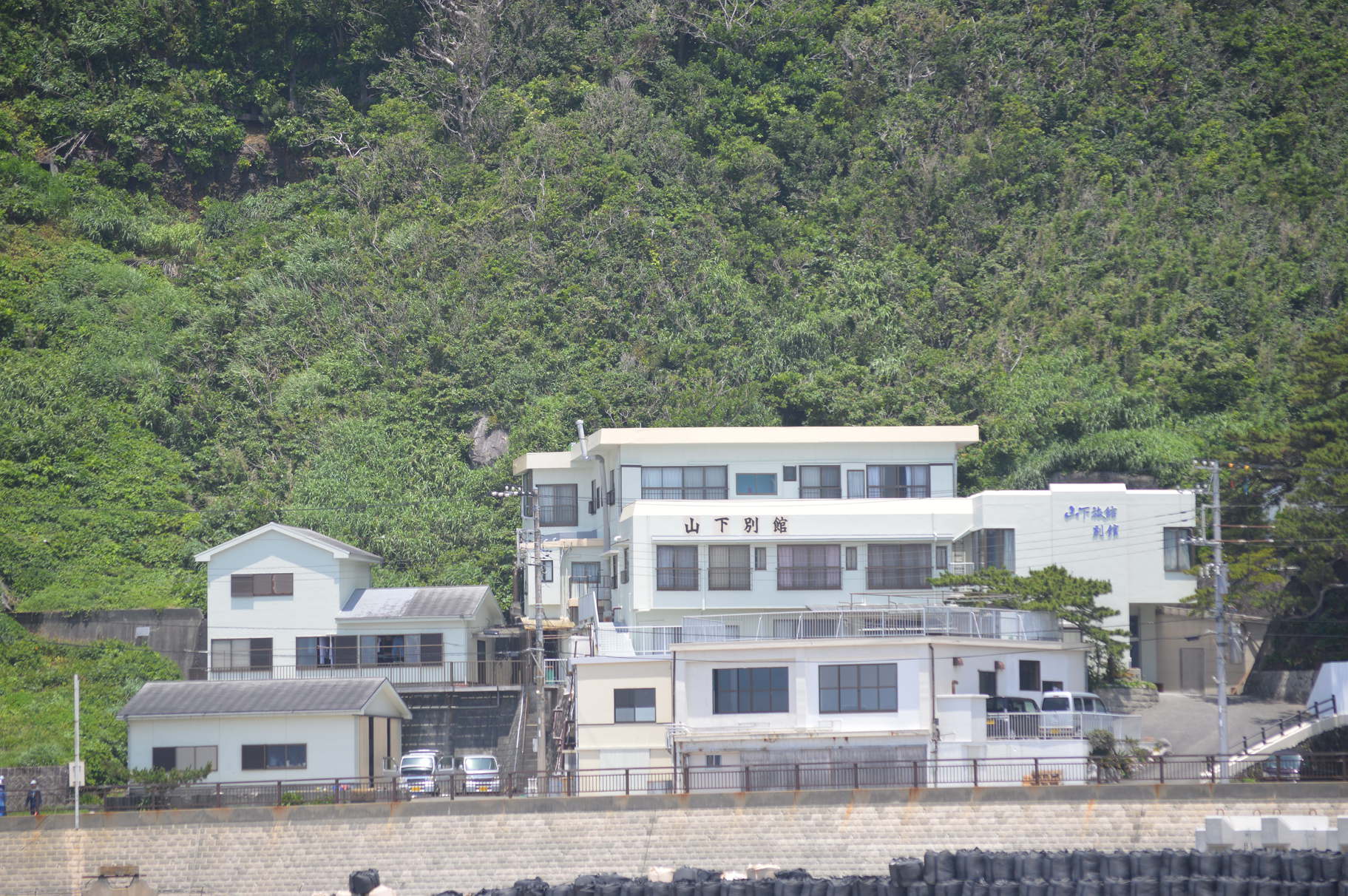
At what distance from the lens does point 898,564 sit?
47531 mm

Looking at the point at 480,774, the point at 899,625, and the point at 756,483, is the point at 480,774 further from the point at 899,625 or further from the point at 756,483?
Result: the point at 756,483

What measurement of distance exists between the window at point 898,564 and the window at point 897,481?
2.95m

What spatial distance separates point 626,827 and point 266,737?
11.5 metres

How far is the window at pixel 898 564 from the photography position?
156ft

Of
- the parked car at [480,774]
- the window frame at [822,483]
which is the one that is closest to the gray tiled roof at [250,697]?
the parked car at [480,774]

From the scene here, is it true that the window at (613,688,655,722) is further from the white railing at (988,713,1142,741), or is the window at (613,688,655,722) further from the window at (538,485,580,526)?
the window at (538,485,580,526)

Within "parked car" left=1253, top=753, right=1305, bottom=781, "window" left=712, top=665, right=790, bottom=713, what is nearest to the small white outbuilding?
"window" left=712, top=665, right=790, bottom=713

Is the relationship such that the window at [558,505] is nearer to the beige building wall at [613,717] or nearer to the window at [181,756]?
the beige building wall at [613,717]

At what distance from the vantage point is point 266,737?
40.5 metres

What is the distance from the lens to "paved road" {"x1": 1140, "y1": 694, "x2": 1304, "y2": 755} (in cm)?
3972

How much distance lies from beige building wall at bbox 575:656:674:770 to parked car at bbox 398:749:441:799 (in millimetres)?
3838

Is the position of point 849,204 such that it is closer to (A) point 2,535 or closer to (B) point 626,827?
(A) point 2,535

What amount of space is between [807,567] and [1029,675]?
8910 millimetres

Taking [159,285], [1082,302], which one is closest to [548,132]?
[159,285]
